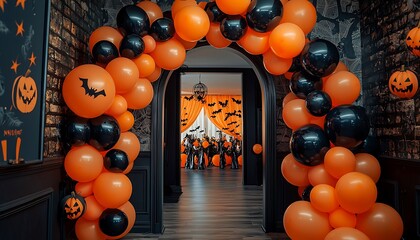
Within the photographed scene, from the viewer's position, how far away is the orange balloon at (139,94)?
3078mm

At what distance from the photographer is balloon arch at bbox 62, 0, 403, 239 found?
8.54ft

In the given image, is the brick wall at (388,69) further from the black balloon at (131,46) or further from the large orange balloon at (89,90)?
the large orange balloon at (89,90)

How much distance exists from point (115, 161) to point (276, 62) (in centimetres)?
167

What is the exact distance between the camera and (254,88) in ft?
26.8

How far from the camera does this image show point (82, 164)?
105 inches

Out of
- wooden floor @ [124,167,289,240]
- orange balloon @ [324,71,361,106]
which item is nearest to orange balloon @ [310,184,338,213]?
orange balloon @ [324,71,361,106]

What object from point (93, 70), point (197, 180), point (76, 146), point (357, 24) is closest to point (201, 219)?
point (76, 146)

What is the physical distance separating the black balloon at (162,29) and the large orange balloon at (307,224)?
187cm

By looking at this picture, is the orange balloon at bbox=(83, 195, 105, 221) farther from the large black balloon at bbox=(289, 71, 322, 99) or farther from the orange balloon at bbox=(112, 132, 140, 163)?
the large black balloon at bbox=(289, 71, 322, 99)

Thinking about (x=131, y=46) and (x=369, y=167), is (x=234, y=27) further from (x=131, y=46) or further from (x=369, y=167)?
(x=369, y=167)

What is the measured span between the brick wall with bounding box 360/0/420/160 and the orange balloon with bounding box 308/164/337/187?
0.79m

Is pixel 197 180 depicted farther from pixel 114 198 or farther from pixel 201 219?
pixel 114 198

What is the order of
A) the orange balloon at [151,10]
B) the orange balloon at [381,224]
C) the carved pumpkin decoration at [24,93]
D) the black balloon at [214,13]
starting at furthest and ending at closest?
the orange balloon at [151,10], the black balloon at [214,13], the orange balloon at [381,224], the carved pumpkin decoration at [24,93]

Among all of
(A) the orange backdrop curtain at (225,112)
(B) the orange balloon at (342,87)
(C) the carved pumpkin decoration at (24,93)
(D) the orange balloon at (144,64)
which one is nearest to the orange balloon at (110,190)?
(C) the carved pumpkin decoration at (24,93)
